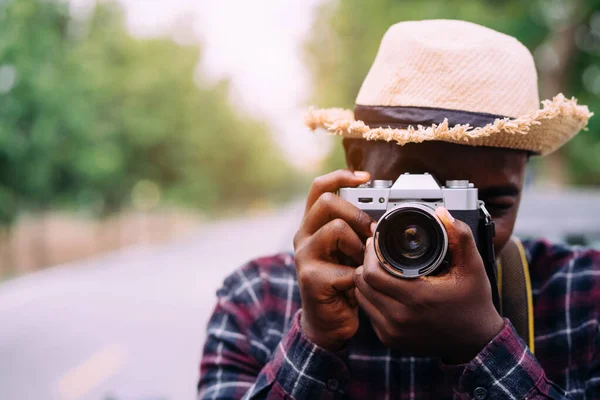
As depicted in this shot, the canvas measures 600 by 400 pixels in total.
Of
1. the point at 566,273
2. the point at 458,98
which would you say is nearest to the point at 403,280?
the point at 458,98

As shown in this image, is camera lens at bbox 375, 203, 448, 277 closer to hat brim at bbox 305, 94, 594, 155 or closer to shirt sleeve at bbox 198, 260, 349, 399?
hat brim at bbox 305, 94, 594, 155

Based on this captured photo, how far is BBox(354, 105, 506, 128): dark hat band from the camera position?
1438mm

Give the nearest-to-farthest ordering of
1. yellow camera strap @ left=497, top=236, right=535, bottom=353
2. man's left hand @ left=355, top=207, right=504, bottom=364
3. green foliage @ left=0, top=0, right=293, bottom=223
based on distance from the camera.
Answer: man's left hand @ left=355, top=207, right=504, bottom=364 → yellow camera strap @ left=497, top=236, right=535, bottom=353 → green foliage @ left=0, top=0, right=293, bottom=223

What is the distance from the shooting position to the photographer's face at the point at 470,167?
1.44 meters

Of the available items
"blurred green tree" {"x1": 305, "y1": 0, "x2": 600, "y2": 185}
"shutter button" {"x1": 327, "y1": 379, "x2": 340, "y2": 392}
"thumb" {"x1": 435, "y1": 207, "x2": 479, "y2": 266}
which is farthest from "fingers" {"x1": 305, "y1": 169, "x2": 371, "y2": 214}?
"blurred green tree" {"x1": 305, "y1": 0, "x2": 600, "y2": 185}

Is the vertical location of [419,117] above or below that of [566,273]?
above

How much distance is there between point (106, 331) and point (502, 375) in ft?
25.9

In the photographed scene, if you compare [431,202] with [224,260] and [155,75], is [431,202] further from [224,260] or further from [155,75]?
[155,75]

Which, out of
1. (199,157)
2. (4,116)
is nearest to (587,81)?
(4,116)

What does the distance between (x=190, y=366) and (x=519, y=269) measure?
214 inches

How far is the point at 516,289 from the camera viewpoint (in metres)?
1.58

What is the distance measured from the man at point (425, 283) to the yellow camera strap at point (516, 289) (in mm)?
64

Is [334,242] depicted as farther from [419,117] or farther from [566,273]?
[566,273]

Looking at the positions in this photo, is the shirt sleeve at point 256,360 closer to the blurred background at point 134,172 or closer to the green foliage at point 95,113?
the blurred background at point 134,172
